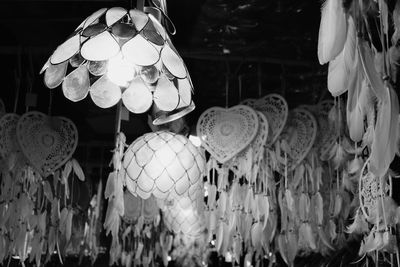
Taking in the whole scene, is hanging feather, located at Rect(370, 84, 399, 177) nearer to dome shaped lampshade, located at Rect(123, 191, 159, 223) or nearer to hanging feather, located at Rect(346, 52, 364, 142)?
hanging feather, located at Rect(346, 52, 364, 142)

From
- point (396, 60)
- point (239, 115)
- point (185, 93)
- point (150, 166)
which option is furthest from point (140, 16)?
point (239, 115)

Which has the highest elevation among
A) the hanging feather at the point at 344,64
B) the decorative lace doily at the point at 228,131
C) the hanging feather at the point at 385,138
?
the decorative lace doily at the point at 228,131

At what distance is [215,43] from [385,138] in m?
2.28

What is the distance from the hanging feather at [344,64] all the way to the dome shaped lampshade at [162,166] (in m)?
1.20

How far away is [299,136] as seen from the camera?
2988mm

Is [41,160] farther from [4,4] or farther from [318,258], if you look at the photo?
[318,258]

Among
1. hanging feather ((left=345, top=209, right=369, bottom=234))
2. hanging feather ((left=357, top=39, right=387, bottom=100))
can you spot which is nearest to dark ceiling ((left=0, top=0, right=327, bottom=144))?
hanging feather ((left=345, top=209, right=369, bottom=234))

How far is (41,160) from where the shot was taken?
2.80 metres

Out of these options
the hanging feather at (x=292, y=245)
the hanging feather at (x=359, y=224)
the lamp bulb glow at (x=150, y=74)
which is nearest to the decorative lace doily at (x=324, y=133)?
the hanging feather at (x=292, y=245)

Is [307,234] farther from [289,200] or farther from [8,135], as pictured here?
[8,135]

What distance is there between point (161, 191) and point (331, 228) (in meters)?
1.25

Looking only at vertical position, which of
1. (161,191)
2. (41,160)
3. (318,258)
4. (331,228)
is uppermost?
(41,160)

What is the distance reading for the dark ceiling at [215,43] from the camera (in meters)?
2.67

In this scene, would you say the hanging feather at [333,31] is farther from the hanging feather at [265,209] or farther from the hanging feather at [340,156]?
the hanging feather at [265,209]
